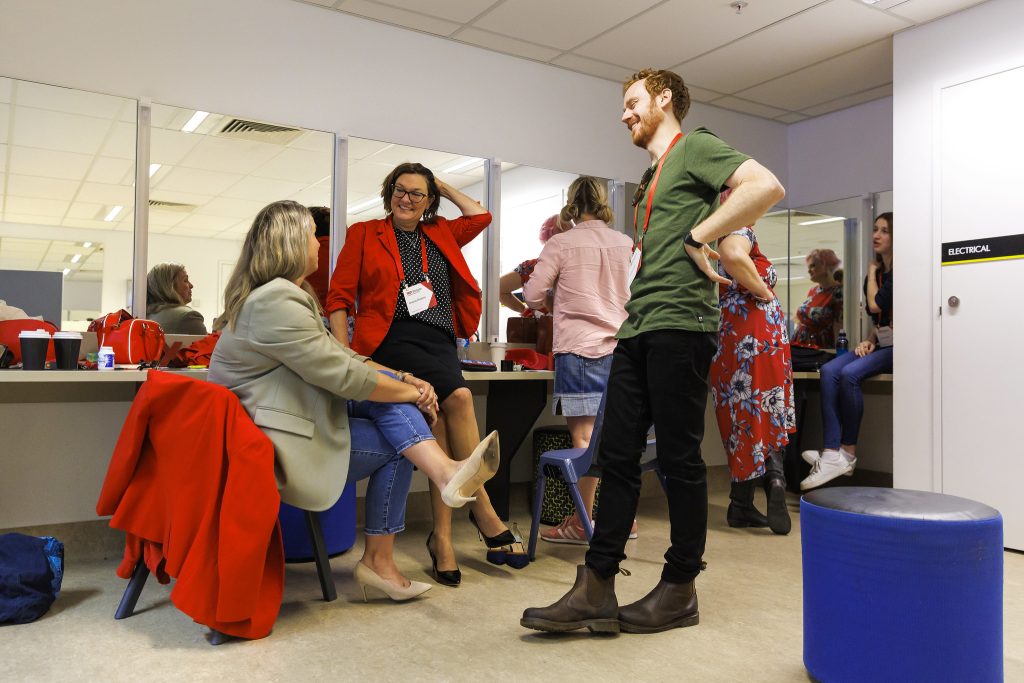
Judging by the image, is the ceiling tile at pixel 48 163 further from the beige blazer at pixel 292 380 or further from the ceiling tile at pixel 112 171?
the beige blazer at pixel 292 380

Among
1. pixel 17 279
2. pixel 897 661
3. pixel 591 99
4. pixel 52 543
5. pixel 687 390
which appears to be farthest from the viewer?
pixel 591 99

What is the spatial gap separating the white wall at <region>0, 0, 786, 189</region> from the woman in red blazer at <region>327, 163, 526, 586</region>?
0.84m

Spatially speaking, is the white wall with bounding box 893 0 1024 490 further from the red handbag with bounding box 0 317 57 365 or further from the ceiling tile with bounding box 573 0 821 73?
the red handbag with bounding box 0 317 57 365

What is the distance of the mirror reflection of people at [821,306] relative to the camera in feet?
17.6

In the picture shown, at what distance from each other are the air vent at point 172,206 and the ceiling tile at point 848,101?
4.08m

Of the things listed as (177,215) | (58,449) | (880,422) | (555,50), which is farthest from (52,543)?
(880,422)

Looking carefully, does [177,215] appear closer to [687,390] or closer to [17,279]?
[17,279]

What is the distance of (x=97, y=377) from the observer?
111 inches

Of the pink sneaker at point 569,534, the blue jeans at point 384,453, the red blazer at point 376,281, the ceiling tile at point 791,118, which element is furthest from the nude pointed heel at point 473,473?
the ceiling tile at point 791,118

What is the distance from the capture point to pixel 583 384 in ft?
11.8

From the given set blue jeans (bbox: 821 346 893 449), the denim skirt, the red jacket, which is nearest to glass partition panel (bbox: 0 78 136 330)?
the red jacket

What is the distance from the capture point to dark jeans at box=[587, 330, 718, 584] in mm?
2254

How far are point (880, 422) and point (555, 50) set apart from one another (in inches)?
124

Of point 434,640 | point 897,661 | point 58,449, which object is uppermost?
point 58,449
